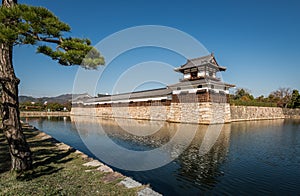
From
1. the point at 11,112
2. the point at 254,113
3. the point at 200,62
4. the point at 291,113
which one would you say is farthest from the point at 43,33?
the point at 291,113

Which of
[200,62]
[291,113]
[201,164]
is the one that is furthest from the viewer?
[291,113]

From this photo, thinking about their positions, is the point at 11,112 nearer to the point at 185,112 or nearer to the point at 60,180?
the point at 60,180

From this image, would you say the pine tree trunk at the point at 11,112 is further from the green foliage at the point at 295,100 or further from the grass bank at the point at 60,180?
the green foliage at the point at 295,100

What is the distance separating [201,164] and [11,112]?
15.8ft

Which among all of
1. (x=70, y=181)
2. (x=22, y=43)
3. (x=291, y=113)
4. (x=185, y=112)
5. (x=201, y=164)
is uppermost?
(x=22, y=43)

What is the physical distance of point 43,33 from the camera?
330 cm

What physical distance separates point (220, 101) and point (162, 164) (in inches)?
511

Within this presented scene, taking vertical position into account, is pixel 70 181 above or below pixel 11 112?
below

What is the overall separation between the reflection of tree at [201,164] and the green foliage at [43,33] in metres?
3.42

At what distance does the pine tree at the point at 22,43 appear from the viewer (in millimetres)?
2979

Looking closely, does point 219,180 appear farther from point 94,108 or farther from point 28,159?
point 94,108

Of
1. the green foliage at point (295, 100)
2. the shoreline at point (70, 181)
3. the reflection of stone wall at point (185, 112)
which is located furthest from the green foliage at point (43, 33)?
the green foliage at point (295, 100)

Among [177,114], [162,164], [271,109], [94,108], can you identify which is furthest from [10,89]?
[271,109]

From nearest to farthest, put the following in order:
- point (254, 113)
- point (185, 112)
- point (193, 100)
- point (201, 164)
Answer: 1. point (201, 164)
2. point (193, 100)
3. point (185, 112)
4. point (254, 113)
